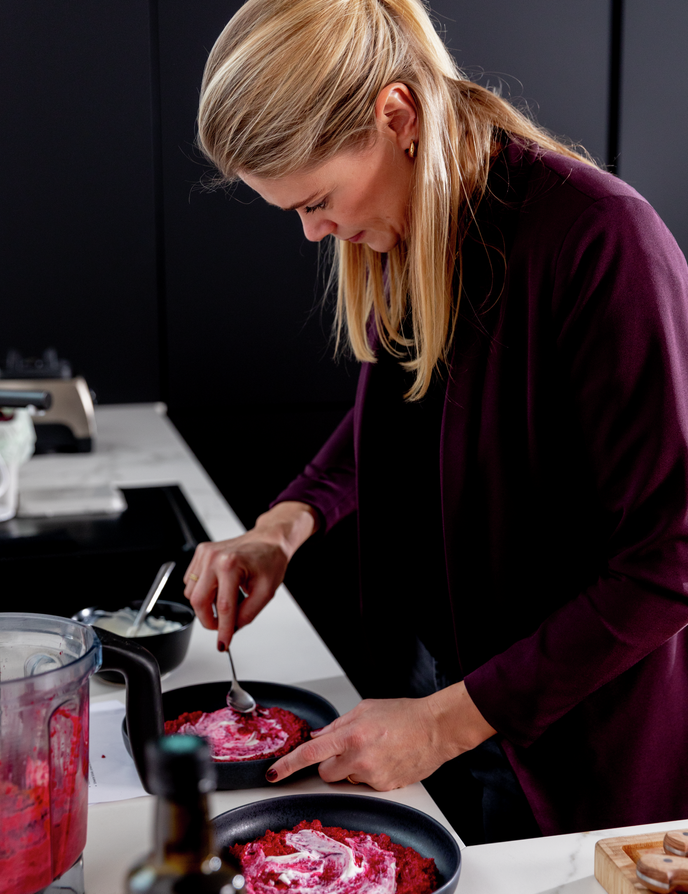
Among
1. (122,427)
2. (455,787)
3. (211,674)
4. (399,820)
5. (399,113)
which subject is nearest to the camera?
(399,820)

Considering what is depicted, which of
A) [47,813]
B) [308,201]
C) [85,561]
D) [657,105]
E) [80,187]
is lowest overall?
[85,561]

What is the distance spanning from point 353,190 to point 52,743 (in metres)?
0.66

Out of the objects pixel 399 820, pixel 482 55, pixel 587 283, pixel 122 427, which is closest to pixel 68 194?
pixel 122 427

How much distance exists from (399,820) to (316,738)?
0.12 m

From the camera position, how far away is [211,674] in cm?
116

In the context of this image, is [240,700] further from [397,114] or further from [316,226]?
[397,114]

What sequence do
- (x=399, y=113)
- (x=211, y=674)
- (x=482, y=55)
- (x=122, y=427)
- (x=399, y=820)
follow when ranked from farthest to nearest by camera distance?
(x=482, y=55) < (x=122, y=427) < (x=211, y=674) < (x=399, y=113) < (x=399, y=820)

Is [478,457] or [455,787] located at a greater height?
[478,457]

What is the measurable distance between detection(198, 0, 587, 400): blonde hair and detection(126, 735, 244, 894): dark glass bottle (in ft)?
2.39

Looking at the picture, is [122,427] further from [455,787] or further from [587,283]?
[587,283]

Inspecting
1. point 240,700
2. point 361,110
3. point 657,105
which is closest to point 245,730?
point 240,700

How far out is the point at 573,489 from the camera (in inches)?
39.6

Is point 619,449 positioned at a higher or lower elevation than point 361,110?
lower

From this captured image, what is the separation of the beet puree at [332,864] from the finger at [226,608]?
14.7 inches
